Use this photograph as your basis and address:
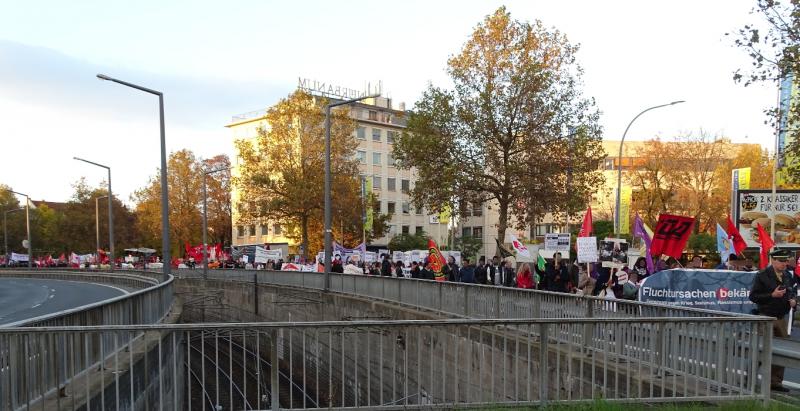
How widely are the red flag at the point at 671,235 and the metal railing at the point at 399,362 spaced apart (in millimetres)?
8700

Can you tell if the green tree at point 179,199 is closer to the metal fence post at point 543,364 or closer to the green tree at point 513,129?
the green tree at point 513,129

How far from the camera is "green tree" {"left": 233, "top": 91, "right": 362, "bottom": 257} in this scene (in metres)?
51.0

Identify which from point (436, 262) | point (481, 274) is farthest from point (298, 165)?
point (481, 274)

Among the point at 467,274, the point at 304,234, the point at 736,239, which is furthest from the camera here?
the point at 304,234

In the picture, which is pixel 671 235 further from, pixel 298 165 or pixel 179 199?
pixel 179 199

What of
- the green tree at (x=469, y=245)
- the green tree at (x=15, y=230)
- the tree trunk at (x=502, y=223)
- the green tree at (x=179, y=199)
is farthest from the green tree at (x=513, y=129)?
the green tree at (x=15, y=230)

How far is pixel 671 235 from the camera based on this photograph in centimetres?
1577

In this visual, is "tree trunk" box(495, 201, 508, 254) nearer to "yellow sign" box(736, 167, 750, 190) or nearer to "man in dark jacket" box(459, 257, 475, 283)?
"man in dark jacket" box(459, 257, 475, 283)

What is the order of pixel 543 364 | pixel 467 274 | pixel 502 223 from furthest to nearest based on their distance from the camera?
pixel 502 223 < pixel 467 274 < pixel 543 364

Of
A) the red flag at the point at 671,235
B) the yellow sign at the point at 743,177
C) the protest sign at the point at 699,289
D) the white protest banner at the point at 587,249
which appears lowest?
the protest sign at the point at 699,289

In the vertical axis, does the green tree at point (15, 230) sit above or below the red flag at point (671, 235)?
below

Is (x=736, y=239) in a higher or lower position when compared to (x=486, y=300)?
higher

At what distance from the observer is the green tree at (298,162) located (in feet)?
167

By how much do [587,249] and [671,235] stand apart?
298cm
